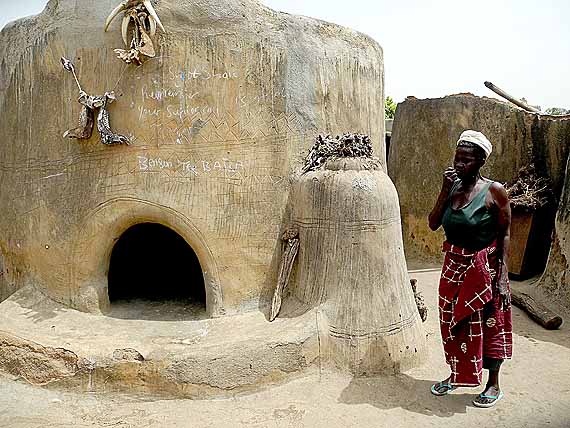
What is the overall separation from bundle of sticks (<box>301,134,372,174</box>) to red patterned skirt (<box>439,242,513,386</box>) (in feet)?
4.24

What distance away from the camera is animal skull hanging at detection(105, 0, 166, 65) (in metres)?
4.86

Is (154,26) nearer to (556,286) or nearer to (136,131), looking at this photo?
(136,131)

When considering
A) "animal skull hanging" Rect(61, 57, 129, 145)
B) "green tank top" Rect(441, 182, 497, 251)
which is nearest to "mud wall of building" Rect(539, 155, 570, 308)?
"green tank top" Rect(441, 182, 497, 251)

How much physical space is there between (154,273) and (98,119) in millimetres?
2585

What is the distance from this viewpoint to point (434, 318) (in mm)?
6414

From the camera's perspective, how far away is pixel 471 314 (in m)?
3.98

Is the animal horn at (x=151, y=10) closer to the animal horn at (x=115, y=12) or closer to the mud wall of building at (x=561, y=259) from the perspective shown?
the animal horn at (x=115, y=12)

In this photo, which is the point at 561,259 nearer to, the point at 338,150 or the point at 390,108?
the point at 338,150

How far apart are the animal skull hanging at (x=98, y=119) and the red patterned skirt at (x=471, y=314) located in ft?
9.26

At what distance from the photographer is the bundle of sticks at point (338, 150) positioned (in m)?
4.97

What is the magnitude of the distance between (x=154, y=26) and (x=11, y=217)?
7.42 feet

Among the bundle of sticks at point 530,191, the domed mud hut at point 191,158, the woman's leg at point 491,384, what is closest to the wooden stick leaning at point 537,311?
the bundle of sticks at point 530,191

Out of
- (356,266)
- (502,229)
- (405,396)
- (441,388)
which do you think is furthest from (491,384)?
(356,266)

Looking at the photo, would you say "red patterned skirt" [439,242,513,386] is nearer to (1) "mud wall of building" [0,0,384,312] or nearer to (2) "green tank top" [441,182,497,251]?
(2) "green tank top" [441,182,497,251]
